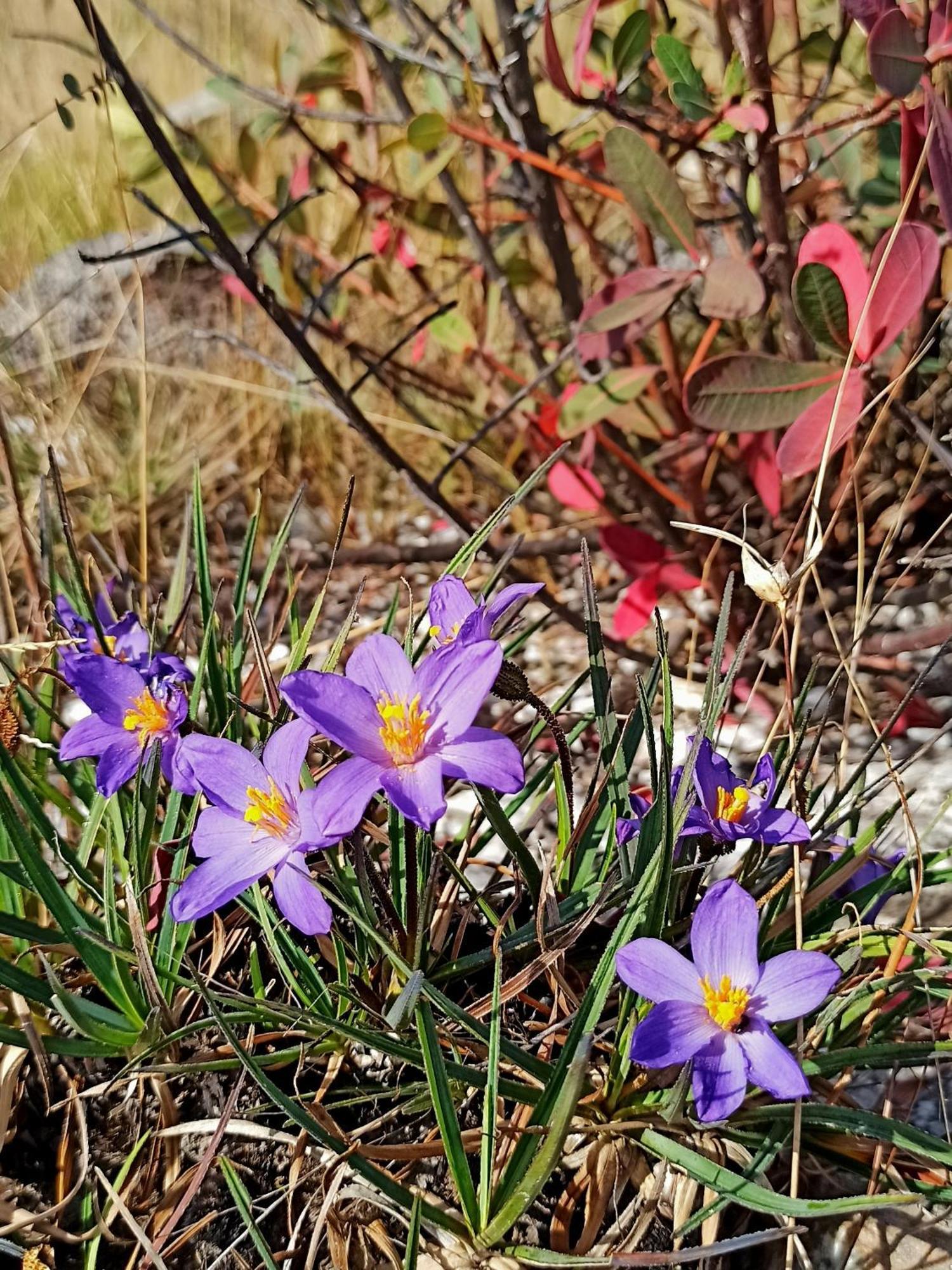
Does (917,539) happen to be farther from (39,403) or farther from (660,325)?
(39,403)

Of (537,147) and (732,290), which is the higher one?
(537,147)

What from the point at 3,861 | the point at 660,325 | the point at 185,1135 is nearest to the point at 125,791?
the point at 3,861

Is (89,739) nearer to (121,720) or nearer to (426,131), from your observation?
(121,720)

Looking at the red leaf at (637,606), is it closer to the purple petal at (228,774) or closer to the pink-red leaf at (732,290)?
the pink-red leaf at (732,290)

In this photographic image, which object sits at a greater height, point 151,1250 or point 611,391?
point 611,391

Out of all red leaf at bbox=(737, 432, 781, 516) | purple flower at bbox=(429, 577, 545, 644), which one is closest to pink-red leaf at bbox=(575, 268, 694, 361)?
red leaf at bbox=(737, 432, 781, 516)

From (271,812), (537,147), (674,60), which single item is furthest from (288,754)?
(537,147)

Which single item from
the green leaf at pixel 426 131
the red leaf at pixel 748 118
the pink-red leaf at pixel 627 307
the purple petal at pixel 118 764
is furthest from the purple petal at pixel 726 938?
the green leaf at pixel 426 131
